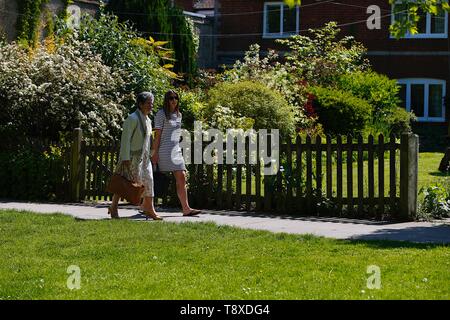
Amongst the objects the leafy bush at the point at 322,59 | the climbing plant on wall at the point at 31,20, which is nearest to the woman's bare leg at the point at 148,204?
the climbing plant on wall at the point at 31,20

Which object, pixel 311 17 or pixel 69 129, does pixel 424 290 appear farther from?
pixel 311 17

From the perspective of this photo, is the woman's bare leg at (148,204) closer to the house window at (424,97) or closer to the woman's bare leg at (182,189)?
the woman's bare leg at (182,189)

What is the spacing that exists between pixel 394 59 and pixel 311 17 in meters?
3.57

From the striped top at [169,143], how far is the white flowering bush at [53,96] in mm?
4452

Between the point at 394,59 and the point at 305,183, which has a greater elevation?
the point at 394,59

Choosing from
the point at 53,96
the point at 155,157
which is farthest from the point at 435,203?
the point at 53,96

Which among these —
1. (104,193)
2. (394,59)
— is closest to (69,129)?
(104,193)

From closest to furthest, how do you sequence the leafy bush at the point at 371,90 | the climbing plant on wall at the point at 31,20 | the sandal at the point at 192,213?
the sandal at the point at 192,213 < the climbing plant on wall at the point at 31,20 < the leafy bush at the point at 371,90

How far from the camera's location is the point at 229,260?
9.55 m

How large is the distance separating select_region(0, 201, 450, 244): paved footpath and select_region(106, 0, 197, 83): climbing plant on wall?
13.8 m

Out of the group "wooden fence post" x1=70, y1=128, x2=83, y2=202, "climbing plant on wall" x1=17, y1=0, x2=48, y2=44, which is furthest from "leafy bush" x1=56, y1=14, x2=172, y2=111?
"wooden fence post" x1=70, y1=128, x2=83, y2=202

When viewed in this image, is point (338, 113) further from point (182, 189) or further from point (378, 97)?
point (182, 189)

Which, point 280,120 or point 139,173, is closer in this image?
point 139,173

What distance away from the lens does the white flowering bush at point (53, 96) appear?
17.9 meters
